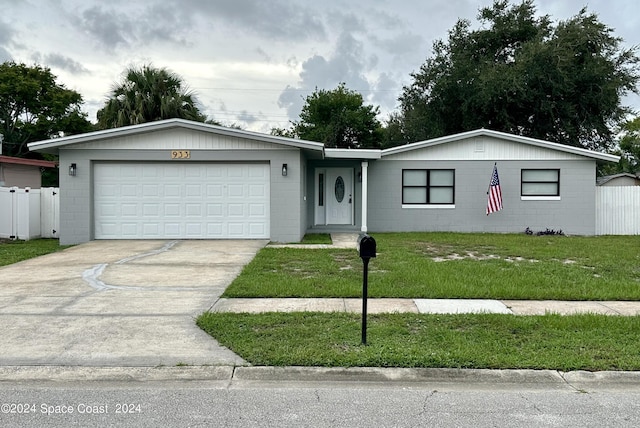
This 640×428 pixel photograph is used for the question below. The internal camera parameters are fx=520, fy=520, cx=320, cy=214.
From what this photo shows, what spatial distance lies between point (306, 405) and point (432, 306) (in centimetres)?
334

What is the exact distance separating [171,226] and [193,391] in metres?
11.3

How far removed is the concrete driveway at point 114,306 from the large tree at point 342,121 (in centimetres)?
3116

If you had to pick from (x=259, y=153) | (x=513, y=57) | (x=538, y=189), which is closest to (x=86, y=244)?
(x=259, y=153)

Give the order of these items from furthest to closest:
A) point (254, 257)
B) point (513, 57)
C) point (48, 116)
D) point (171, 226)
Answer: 1. point (48, 116)
2. point (513, 57)
3. point (171, 226)
4. point (254, 257)

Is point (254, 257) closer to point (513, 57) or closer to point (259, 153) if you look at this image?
point (259, 153)

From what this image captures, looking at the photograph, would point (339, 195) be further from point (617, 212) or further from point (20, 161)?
point (20, 161)

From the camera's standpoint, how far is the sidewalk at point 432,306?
6.75 meters

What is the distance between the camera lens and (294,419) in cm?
387

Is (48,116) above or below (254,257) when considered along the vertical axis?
above

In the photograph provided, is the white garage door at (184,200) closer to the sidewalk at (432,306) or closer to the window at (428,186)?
the window at (428,186)

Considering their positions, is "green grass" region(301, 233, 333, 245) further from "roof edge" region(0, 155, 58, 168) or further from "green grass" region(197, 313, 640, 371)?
"roof edge" region(0, 155, 58, 168)

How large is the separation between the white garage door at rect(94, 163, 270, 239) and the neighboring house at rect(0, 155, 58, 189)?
319 inches

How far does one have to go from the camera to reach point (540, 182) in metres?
18.4

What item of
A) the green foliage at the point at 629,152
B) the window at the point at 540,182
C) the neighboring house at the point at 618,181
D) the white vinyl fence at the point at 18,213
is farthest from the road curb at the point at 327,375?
the green foliage at the point at 629,152
